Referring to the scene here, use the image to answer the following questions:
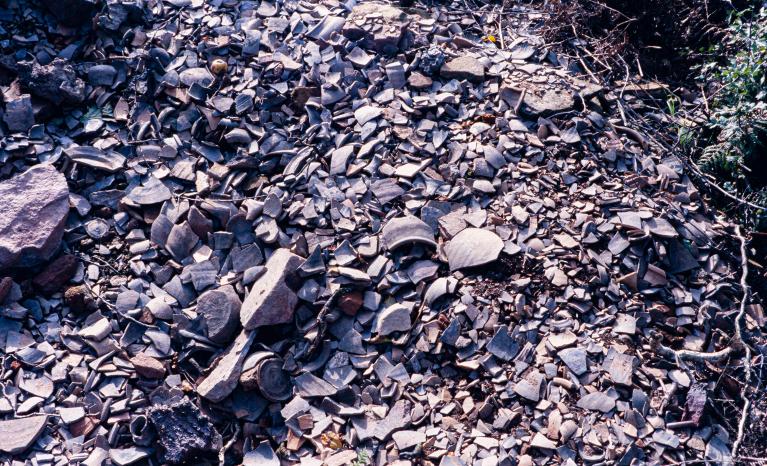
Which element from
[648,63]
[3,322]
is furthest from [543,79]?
[3,322]

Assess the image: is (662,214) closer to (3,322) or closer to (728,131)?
(728,131)

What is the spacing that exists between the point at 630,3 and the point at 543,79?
91 cm

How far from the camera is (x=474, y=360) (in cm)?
293

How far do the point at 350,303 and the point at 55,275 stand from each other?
143cm

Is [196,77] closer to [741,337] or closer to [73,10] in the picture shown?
[73,10]

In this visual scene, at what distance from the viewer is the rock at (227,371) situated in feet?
9.37

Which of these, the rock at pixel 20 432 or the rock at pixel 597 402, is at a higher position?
the rock at pixel 597 402

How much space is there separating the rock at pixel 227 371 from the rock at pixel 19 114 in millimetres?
1729

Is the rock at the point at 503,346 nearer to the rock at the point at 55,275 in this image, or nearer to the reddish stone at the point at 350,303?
the reddish stone at the point at 350,303

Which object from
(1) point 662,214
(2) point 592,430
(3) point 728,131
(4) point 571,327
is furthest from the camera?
(3) point 728,131

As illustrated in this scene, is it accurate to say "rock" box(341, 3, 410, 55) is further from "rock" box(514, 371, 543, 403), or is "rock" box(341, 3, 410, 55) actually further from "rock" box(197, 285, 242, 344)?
"rock" box(514, 371, 543, 403)

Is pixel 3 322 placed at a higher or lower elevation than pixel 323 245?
lower

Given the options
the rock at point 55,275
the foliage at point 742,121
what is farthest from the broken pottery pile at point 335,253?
the foliage at point 742,121

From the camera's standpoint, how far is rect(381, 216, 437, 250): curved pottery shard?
124 inches
